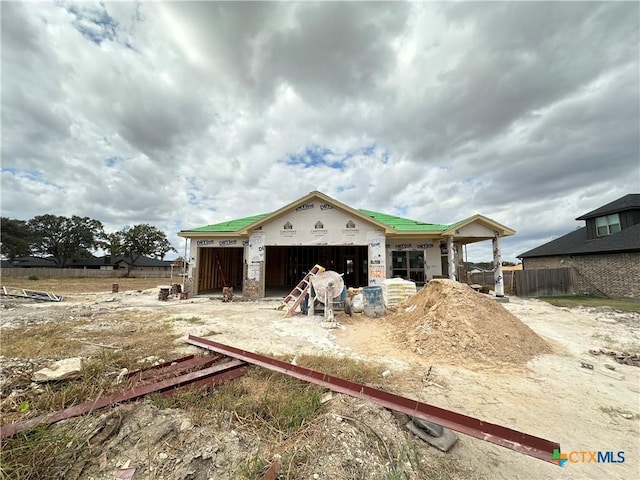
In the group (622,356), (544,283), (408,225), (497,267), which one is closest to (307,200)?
(408,225)

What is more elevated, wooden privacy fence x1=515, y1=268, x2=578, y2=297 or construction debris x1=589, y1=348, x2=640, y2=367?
wooden privacy fence x1=515, y1=268, x2=578, y2=297

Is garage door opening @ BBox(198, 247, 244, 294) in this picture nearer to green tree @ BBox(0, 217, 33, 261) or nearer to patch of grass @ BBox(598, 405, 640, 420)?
patch of grass @ BBox(598, 405, 640, 420)

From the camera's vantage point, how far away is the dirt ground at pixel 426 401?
2.46 meters

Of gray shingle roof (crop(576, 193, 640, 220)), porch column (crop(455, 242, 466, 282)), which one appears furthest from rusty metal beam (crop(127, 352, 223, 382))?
gray shingle roof (crop(576, 193, 640, 220))

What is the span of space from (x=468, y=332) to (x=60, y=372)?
7.27m

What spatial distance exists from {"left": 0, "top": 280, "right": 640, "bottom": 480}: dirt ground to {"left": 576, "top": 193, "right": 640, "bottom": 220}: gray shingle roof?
16.6 m

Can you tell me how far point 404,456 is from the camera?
102 inches

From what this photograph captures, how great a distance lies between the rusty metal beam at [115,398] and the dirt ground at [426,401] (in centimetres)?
19

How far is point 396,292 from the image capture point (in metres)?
10.5

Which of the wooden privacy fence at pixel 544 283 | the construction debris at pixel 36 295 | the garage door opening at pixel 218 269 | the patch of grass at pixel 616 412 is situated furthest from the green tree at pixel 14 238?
the wooden privacy fence at pixel 544 283

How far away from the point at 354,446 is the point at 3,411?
3886 millimetres

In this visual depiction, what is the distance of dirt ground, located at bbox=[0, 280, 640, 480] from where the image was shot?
2457 mm

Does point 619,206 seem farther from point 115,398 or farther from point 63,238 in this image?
point 63,238

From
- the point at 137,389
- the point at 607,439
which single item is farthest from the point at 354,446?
the point at 607,439
